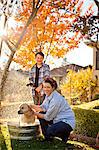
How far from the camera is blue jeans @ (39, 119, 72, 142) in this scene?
208 inches

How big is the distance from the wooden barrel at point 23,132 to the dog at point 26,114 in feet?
0.26

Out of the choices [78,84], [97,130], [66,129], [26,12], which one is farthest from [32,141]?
[78,84]

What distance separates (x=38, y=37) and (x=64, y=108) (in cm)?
649

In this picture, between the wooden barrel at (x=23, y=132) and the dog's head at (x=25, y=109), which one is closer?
the dog's head at (x=25, y=109)

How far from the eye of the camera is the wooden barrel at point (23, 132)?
578cm

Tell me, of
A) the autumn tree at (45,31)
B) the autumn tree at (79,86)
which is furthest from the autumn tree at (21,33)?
the autumn tree at (79,86)

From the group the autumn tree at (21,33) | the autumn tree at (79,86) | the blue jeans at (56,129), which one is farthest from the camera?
the autumn tree at (79,86)

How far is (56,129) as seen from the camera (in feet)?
17.4

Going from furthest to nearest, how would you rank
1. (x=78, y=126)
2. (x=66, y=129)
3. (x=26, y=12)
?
(x=26, y=12)
(x=78, y=126)
(x=66, y=129)

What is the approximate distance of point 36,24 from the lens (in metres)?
11.6

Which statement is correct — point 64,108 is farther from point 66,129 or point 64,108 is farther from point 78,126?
point 78,126

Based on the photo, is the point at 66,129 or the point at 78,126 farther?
the point at 78,126

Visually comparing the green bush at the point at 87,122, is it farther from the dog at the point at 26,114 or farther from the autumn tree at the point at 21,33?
the autumn tree at the point at 21,33

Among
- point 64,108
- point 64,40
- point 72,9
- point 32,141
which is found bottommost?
point 32,141
